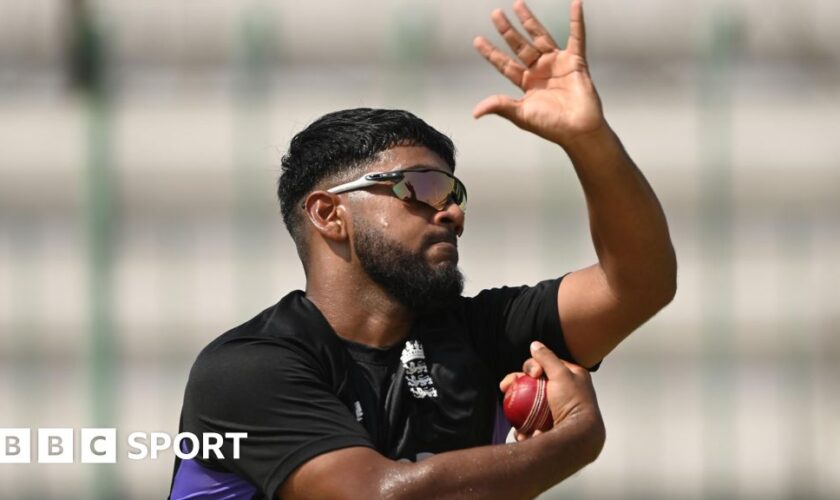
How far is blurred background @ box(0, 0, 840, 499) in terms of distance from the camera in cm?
621

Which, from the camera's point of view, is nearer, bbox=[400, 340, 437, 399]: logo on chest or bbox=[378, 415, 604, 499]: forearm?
bbox=[378, 415, 604, 499]: forearm

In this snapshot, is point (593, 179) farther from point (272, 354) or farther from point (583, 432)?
point (272, 354)

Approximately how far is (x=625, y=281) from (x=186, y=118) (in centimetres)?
315

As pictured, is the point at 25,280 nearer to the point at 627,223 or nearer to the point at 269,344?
the point at 269,344

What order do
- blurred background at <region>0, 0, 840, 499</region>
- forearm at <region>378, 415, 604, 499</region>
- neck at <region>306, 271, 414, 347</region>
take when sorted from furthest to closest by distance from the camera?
1. blurred background at <region>0, 0, 840, 499</region>
2. neck at <region>306, 271, 414, 347</region>
3. forearm at <region>378, 415, 604, 499</region>

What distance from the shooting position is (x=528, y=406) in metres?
3.52

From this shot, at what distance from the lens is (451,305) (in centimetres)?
387

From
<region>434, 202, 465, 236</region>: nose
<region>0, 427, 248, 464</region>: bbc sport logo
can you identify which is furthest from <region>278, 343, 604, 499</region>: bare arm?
<region>0, 427, 248, 464</region>: bbc sport logo

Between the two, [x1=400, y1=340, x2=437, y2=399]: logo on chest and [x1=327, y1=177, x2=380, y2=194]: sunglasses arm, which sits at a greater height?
[x1=327, y1=177, x2=380, y2=194]: sunglasses arm

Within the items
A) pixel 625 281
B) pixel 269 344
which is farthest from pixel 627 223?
pixel 269 344

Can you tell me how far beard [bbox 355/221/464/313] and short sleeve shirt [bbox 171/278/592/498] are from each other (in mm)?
134

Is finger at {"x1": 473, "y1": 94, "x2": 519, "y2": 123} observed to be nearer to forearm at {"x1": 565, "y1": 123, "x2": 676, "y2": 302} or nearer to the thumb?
forearm at {"x1": 565, "y1": 123, "x2": 676, "y2": 302}

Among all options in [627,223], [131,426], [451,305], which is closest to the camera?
[627,223]

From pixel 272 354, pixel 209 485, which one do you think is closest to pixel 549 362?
pixel 272 354
